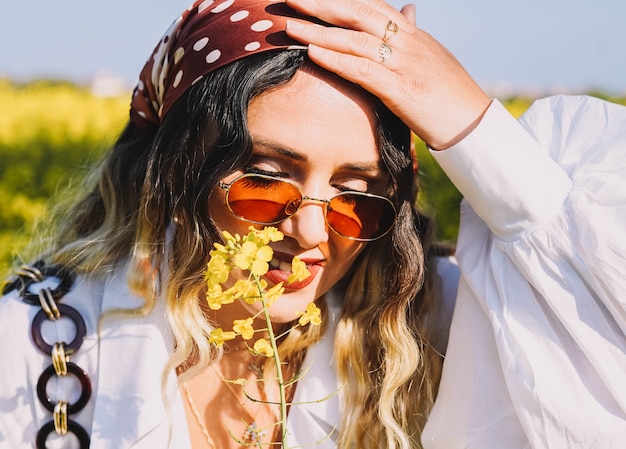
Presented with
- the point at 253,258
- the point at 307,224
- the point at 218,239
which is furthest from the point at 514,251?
the point at 253,258

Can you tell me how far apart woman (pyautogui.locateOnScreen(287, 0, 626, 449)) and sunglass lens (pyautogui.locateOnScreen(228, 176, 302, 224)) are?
1.05 feet

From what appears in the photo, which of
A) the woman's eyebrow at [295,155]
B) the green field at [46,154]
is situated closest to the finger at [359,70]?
the woman's eyebrow at [295,155]

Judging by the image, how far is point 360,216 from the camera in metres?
2.14

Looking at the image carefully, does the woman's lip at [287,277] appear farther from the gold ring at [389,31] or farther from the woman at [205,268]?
the gold ring at [389,31]

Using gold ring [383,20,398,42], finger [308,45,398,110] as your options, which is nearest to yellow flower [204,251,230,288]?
finger [308,45,398,110]

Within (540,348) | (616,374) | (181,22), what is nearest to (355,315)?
(540,348)

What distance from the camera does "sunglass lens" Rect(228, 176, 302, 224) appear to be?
2047mm

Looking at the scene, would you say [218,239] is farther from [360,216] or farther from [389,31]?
[389,31]

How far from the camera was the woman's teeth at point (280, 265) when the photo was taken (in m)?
2.15

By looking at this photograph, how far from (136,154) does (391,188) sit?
2.95 feet

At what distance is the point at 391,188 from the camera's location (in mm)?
2174

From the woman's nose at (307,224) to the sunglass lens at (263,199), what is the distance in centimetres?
2

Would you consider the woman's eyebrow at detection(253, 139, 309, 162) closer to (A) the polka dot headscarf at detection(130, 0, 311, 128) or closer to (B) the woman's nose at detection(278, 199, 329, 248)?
(B) the woman's nose at detection(278, 199, 329, 248)

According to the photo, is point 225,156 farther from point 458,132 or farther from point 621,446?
point 621,446
